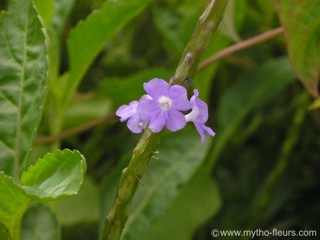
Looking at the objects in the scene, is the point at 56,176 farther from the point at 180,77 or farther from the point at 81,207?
the point at 81,207

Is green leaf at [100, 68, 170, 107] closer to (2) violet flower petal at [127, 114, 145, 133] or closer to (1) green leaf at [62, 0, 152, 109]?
(1) green leaf at [62, 0, 152, 109]

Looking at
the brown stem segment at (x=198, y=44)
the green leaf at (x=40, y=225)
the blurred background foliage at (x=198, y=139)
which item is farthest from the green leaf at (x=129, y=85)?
the brown stem segment at (x=198, y=44)

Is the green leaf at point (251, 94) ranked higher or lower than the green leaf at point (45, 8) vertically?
lower

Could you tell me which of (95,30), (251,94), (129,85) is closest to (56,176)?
(95,30)

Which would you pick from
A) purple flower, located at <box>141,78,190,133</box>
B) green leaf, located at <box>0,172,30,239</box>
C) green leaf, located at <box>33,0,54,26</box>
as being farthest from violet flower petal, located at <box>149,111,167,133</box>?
green leaf, located at <box>33,0,54,26</box>

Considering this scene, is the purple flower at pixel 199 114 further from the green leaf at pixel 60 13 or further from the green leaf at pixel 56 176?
the green leaf at pixel 60 13

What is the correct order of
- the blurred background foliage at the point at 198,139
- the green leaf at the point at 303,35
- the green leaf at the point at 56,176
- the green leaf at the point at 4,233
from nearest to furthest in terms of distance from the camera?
the green leaf at the point at 56,176
the green leaf at the point at 4,233
the green leaf at the point at 303,35
the blurred background foliage at the point at 198,139

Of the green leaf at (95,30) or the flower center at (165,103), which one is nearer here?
the flower center at (165,103)
